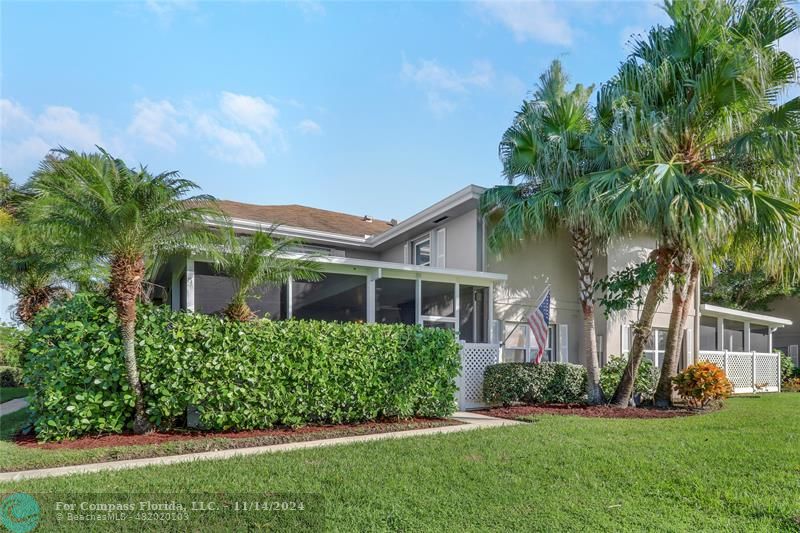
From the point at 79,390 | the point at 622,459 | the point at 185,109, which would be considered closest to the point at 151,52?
the point at 185,109

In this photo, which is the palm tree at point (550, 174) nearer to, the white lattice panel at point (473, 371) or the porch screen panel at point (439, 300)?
the porch screen panel at point (439, 300)

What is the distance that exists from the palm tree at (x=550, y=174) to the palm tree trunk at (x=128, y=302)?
8.32 metres

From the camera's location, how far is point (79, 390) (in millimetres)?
7785

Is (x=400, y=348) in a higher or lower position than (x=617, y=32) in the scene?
lower

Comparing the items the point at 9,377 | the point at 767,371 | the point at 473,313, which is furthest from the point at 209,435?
the point at 767,371

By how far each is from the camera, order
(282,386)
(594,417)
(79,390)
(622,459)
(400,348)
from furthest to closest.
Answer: (594,417), (400,348), (282,386), (79,390), (622,459)

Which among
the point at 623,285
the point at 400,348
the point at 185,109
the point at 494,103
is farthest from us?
the point at 494,103

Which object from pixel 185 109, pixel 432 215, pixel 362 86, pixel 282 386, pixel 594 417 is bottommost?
pixel 594 417

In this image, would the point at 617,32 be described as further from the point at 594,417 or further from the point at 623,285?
the point at 594,417

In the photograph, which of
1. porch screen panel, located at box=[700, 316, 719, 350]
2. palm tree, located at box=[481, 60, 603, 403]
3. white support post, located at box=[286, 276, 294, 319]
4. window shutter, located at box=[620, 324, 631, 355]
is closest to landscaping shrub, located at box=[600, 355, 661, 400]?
palm tree, located at box=[481, 60, 603, 403]

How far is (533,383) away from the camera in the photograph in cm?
1236

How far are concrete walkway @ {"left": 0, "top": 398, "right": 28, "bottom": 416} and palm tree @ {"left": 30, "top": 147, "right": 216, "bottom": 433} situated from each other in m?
5.55

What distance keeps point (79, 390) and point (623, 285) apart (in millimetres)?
10943

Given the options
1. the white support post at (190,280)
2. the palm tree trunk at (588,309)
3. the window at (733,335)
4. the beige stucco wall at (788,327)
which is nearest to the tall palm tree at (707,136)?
the palm tree trunk at (588,309)
